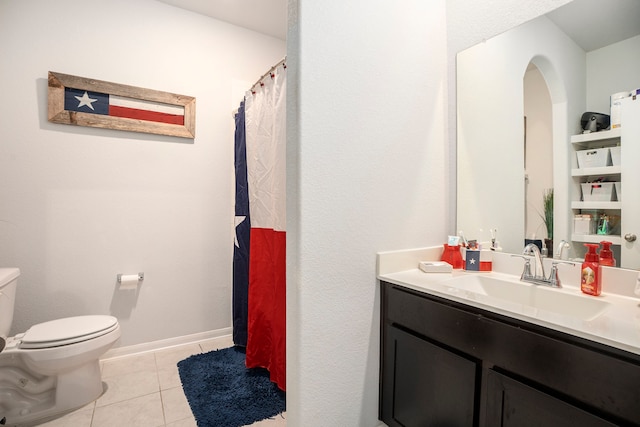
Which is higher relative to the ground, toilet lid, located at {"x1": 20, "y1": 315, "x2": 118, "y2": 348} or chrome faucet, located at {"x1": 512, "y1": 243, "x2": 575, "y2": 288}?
chrome faucet, located at {"x1": 512, "y1": 243, "x2": 575, "y2": 288}

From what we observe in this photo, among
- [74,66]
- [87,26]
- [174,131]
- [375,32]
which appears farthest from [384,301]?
[87,26]

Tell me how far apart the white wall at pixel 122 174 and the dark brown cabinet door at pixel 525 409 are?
2.13m

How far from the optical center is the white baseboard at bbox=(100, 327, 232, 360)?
2152 millimetres

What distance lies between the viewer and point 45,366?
1.51m

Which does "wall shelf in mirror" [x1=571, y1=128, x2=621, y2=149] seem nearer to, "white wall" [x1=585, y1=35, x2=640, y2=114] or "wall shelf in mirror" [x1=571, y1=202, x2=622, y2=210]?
"white wall" [x1=585, y1=35, x2=640, y2=114]

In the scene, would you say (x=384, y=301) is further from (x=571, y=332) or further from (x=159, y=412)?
(x=159, y=412)

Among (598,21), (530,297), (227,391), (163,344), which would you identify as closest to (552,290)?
(530,297)

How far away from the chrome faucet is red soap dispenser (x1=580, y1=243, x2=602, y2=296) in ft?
0.26

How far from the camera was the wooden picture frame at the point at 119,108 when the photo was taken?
6.45 ft

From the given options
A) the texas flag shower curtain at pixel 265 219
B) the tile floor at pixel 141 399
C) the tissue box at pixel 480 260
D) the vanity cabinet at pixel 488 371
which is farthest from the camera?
the texas flag shower curtain at pixel 265 219

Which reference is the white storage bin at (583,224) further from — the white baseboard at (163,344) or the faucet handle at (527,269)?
the white baseboard at (163,344)

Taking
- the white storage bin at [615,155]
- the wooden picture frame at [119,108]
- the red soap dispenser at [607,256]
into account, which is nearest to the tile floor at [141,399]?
the red soap dispenser at [607,256]

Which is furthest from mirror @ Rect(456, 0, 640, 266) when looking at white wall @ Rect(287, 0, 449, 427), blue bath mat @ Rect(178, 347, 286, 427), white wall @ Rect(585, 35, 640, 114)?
blue bath mat @ Rect(178, 347, 286, 427)

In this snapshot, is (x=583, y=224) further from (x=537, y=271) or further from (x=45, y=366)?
(x=45, y=366)
